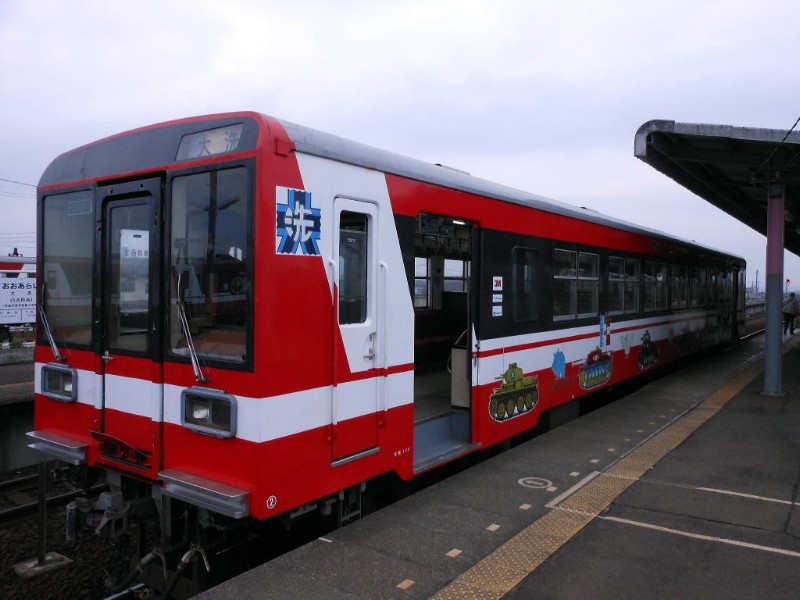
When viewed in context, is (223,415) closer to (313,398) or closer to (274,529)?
(313,398)

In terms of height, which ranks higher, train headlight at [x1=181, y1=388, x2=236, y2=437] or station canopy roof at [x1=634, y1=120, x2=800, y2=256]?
station canopy roof at [x1=634, y1=120, x2=800, y2=256]

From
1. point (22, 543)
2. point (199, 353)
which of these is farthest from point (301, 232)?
point (22, 543)

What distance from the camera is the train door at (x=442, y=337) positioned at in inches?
225

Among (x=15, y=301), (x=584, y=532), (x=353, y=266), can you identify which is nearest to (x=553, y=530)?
(x=584, y=532)

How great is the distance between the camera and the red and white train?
3.73 m

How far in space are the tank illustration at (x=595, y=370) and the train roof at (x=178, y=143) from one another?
3.58 m

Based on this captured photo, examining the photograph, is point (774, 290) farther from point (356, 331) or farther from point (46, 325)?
point (46, 325)

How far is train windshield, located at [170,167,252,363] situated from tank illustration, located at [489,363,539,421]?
296cm

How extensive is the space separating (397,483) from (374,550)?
1271 millimetres

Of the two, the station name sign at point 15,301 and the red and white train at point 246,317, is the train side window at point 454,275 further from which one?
the station name sign at point 15,301

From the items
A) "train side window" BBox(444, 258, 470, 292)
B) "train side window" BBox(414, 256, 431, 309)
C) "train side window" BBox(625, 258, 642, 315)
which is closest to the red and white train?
"train side window" BBox(414, 256, 431, 309)

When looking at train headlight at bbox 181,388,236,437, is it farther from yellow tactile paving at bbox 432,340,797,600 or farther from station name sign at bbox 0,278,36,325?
station name sign at bbox 0,278,36,325

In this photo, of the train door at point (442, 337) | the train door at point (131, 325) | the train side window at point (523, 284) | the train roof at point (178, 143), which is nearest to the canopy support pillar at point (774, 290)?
the train door at point (442, 337)

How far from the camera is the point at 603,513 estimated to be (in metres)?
4.76
